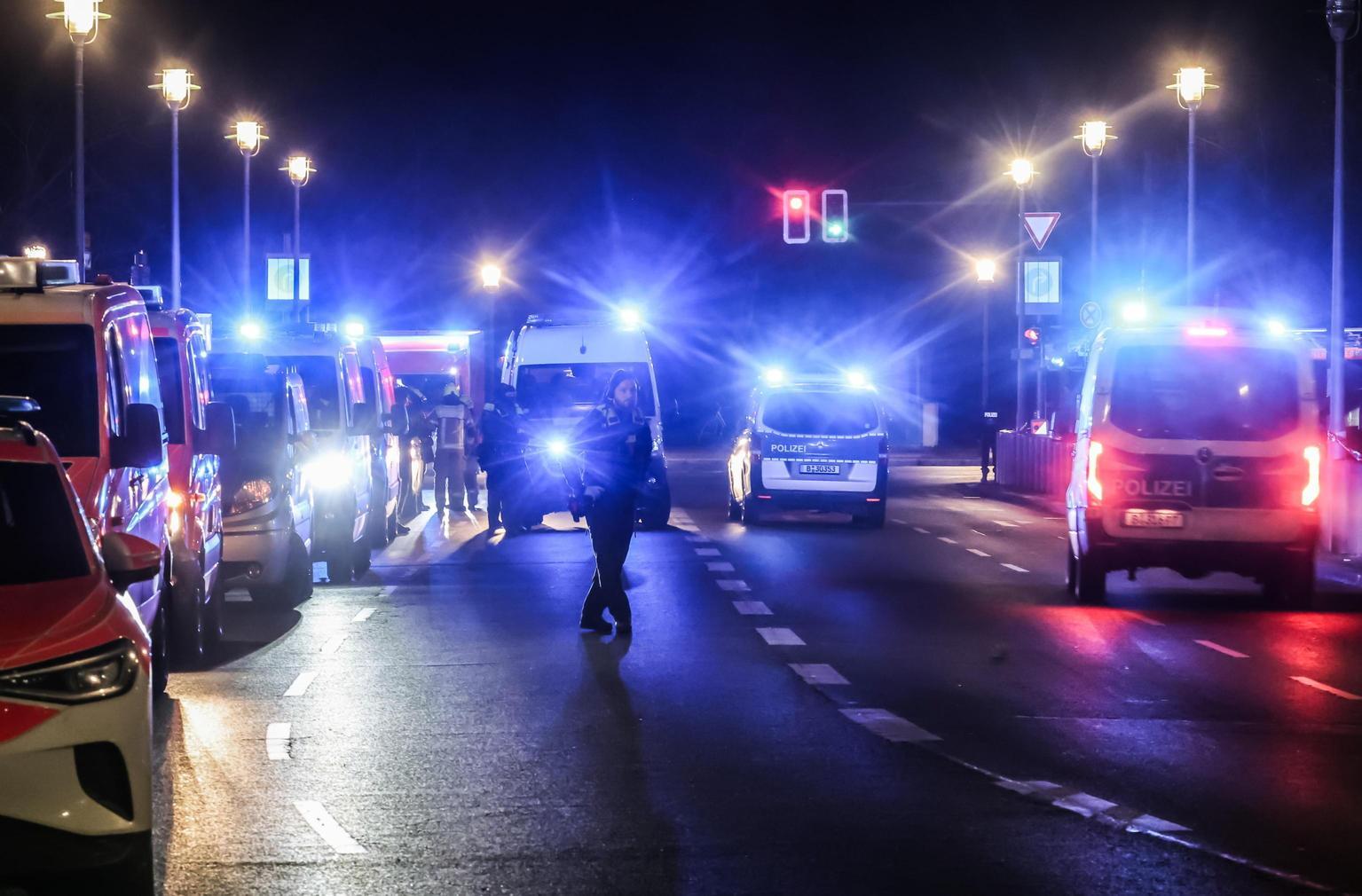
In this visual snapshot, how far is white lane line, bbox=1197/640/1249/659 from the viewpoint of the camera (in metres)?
14.2

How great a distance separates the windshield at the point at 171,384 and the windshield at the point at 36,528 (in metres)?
6.44

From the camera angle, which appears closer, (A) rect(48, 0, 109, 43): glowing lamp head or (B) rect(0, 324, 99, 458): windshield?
(B) rect(0, 324, 99, 458): windshield

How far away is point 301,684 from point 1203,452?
8.12 meters

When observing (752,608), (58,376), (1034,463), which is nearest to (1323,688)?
(752,608)

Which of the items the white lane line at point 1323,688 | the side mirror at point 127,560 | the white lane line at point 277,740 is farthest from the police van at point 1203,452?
the side mirror at point 127,560

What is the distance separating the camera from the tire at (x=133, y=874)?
6.25 m

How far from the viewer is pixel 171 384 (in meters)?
14.3

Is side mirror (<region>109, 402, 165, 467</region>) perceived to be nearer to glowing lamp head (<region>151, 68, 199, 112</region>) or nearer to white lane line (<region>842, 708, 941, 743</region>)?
white lane line (<region>842, 708, 941, 743</region>)

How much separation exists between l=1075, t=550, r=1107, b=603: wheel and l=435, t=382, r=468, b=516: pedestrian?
1512 centimetres

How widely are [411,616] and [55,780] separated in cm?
1059

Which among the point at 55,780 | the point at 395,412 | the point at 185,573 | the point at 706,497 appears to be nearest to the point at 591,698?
the point at 185,573

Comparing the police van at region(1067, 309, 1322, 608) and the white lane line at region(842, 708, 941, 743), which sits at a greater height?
the police van at region(1067, 309, 1322, 608)

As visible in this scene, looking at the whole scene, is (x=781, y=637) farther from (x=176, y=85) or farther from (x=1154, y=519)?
(x=176, y=85)

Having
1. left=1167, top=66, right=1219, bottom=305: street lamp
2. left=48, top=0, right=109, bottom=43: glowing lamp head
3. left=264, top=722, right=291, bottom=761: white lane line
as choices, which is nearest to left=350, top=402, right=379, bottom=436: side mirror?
left=264, top=722, right=291, bottom=761: white lane line
